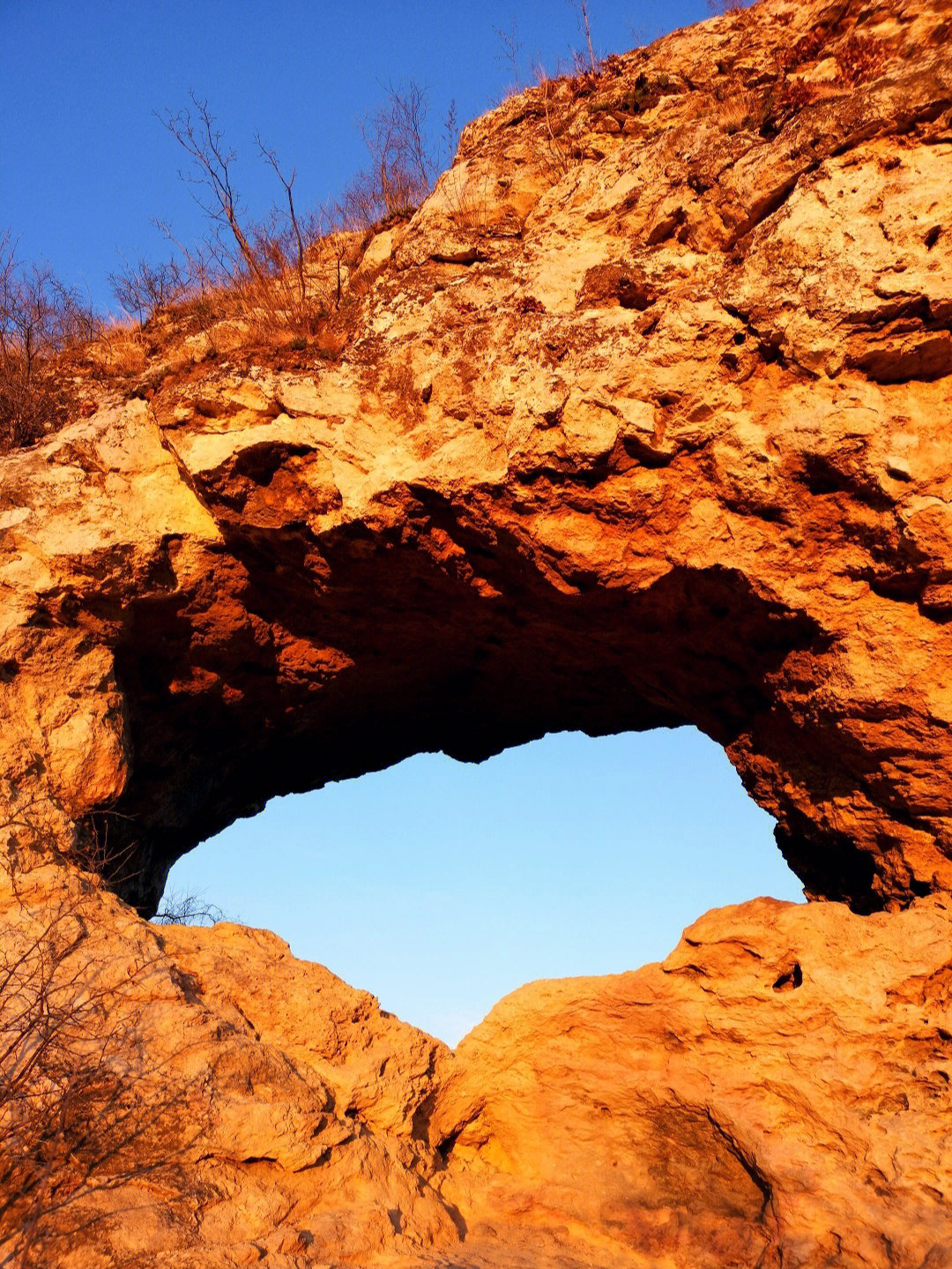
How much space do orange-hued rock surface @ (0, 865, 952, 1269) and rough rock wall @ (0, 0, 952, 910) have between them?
0.88m

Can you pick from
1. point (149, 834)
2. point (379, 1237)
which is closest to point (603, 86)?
point (149, 834)

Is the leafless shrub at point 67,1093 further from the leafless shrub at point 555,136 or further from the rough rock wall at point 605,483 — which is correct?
the leafless shrub at point 555,136

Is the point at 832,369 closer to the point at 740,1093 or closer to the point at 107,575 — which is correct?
the point at 740,1093

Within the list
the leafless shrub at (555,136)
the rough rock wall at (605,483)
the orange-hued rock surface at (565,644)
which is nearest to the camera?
the orange-hued rock surface at (565,644)

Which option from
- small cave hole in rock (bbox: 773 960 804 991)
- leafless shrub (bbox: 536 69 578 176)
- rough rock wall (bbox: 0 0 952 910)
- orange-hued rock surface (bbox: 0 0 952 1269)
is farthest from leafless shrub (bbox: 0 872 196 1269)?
leafless shrub (bbox: 536 69 578 176)

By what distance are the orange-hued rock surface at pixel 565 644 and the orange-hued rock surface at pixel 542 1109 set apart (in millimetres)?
21

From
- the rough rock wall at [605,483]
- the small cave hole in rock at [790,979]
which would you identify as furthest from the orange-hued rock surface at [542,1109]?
the rough rock wall at [605,483]

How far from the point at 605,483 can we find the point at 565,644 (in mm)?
1566

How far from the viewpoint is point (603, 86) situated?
7.92 m

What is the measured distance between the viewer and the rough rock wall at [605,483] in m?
5.41

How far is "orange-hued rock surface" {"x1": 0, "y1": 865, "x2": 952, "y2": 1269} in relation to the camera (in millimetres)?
4398

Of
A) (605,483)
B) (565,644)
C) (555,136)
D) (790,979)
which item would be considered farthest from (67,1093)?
(555,136)

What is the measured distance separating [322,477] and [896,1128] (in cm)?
444

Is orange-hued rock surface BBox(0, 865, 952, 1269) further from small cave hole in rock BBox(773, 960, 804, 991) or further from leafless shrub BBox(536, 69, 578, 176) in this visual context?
leafless shrub BBox(536, 69, 578, 176)
